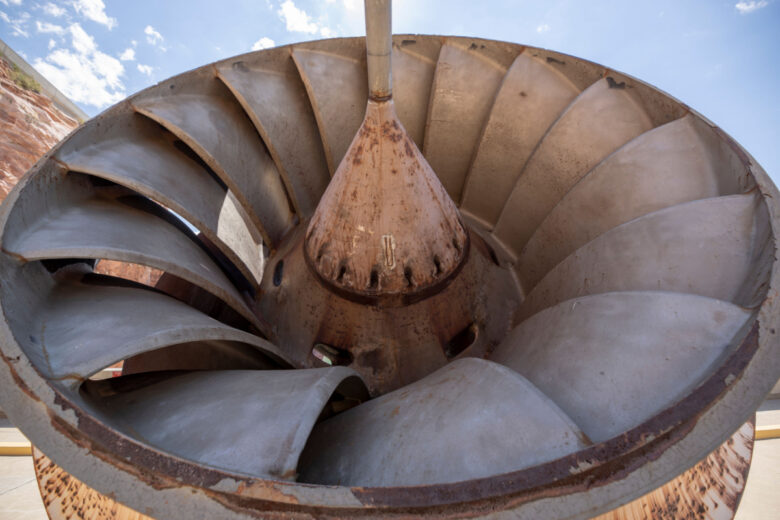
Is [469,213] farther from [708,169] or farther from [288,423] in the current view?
[288,423]

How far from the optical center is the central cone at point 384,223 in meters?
2.52

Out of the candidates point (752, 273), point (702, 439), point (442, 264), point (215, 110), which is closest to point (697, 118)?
point (752, 273)

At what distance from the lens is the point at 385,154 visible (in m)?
2.50

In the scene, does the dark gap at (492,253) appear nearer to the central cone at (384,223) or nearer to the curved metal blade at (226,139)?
the central cone at (384,223)

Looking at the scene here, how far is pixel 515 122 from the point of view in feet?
11.0

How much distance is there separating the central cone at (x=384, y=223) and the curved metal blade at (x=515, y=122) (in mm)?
908

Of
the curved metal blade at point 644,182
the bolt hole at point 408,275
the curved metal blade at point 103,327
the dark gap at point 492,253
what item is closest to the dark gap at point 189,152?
the curved metal blade at point 103,327

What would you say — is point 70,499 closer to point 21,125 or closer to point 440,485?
point 440,485

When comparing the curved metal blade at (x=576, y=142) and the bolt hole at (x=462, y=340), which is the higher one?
the curved metal blade at (x=576, y=142)

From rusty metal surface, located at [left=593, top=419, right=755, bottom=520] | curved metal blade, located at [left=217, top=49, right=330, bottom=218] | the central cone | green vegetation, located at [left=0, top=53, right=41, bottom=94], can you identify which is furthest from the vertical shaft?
green vegetation, located at [left=0, top=53, right=41, bottom=94]

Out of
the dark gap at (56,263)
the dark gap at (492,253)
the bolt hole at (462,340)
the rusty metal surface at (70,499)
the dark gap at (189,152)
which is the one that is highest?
the dark gap at (189,152)

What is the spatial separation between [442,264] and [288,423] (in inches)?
60.3

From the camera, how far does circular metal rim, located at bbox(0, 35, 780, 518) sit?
1.28m

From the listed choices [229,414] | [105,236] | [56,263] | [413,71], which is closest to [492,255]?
[413,71]
